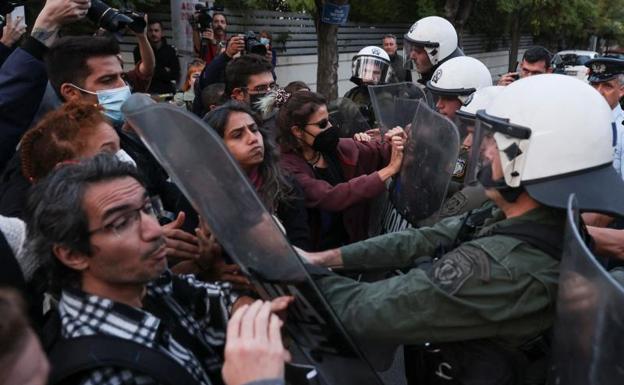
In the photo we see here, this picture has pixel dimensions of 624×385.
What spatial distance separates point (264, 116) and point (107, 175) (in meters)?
2.15

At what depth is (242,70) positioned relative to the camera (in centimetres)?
402

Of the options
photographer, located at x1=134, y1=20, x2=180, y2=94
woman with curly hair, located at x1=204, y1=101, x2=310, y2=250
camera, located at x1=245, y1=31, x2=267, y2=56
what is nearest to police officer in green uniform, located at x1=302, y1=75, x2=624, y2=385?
woman with curly hair, located at x1=204, y1=101, x2=310, y2=250

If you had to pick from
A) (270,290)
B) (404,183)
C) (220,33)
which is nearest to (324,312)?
(270,290)

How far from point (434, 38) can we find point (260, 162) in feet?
7.55

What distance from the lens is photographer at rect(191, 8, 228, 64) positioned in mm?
7227

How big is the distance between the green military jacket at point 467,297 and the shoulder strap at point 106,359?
1.45ft

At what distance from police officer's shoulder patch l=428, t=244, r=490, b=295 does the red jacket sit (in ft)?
4.93

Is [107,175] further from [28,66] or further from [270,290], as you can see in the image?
[28,66]

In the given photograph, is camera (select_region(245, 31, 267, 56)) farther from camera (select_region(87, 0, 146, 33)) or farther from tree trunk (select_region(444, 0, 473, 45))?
tree trunk (select_region(444, 0, 473, 45))

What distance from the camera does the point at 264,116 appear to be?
146 inches

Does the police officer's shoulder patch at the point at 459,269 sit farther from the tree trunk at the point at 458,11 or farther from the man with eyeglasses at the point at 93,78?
the tree trunk at the point at 458,11

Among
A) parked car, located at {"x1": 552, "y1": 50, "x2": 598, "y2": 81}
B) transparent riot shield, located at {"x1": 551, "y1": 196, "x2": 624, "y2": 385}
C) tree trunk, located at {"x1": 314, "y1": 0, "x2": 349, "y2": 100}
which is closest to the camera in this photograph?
transparent riot shield, located at {"x1": 551, "y1": 196, "x2": 624, "y2": 385}

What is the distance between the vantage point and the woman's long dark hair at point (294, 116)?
3191mm

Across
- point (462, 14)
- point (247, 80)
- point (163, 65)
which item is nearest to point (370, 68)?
point (247, 80)
